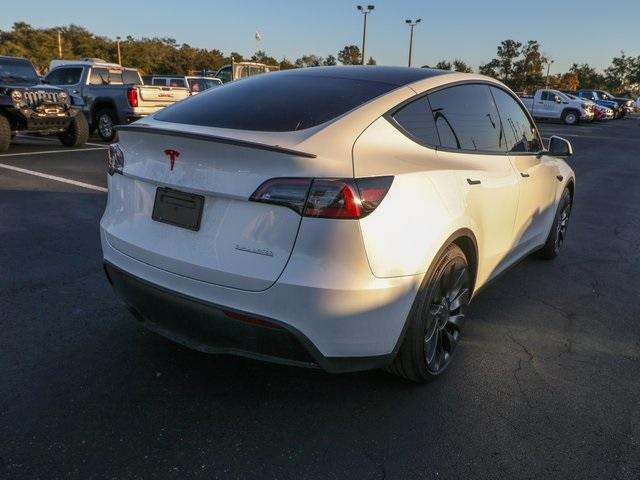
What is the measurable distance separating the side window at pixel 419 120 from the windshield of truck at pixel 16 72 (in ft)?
34.6

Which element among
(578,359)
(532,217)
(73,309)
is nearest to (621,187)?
(532,217)

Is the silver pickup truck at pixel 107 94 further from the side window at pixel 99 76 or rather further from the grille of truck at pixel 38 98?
the grille of truck at pixel 38 98

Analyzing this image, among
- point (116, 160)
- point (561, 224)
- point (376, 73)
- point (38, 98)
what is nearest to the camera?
point (116, 160)

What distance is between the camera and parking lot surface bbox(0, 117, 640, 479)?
2.33 metres

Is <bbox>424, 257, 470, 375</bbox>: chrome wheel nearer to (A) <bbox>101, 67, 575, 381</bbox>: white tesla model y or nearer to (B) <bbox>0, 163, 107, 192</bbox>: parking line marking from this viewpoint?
(A) <bbox>101, 67, 575, 381</bbox>: white tesla model y

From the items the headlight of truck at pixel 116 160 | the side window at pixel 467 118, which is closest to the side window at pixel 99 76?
the headlight of truck at pixel 116 160

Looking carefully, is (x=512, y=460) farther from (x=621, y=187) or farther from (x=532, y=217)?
(x=621, y=187)

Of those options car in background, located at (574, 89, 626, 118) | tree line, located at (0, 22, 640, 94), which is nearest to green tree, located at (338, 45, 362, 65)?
tree line, located at (0, 22, 640, 94)

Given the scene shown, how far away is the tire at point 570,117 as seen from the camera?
3092cm

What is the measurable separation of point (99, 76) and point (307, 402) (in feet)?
43.9

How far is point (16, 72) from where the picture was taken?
1130cm

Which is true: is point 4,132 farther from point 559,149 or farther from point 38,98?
point 559,149

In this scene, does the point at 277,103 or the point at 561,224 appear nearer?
the point at 277,103

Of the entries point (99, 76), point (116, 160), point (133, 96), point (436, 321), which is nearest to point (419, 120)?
point (436, 321)
